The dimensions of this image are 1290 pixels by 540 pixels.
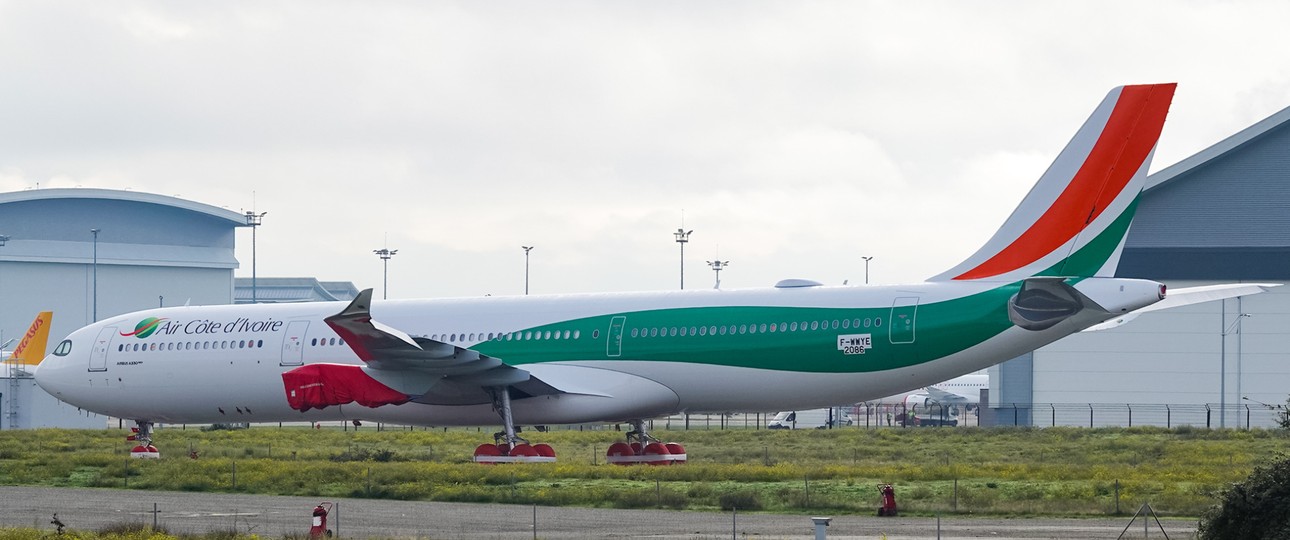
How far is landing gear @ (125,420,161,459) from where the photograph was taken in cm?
3528

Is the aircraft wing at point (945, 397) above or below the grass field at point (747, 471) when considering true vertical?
below

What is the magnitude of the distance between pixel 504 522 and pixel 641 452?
40.5 ft

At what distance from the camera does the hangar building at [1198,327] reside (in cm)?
5872

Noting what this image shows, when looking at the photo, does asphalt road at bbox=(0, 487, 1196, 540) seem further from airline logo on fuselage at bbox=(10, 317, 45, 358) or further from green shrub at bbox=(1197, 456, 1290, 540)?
airline logo on fuselage at bbox=(10, 317, 45, 358)

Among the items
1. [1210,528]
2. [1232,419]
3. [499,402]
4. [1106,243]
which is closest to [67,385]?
[499,402]

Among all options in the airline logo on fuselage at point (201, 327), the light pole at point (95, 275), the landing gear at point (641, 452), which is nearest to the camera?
the landing gear at point (641, 452)

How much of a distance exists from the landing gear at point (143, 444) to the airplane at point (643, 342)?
0.29 ft

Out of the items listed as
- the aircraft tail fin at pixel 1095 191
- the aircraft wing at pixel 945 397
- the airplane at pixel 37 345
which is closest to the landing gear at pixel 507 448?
the aircraft tail fin at pixel 1095 191

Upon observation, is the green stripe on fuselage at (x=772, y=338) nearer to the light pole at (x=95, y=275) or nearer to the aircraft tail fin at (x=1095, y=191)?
the aircraft tail fin at (x=1095, y=191)

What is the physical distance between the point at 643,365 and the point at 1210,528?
16423 mm

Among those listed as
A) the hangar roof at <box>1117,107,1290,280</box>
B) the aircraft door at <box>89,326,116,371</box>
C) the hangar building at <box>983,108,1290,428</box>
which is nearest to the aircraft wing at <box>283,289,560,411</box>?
the aircraft door at <box>89,326,116,371</box>

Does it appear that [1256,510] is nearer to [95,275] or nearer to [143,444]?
[143,444]

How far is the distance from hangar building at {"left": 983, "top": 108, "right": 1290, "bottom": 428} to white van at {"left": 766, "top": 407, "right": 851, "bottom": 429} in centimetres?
977

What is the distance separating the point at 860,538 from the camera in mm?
19000
